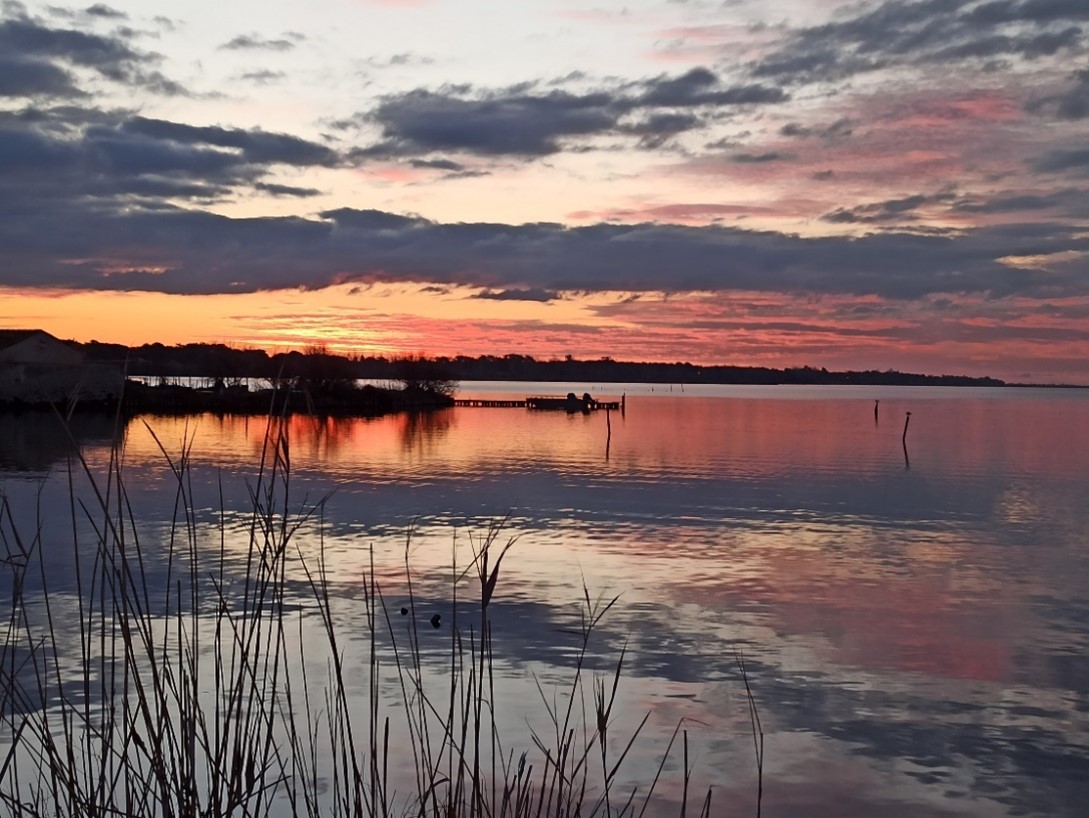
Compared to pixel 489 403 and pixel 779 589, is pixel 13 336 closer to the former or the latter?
pixel 489 403

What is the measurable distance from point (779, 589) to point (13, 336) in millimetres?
60256

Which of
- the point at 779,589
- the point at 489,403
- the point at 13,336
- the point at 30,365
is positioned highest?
the point at 13,336

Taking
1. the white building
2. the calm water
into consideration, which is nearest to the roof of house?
the white building

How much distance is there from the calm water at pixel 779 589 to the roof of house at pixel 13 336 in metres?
25.6

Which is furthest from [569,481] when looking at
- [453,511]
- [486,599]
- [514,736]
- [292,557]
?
[486,599]

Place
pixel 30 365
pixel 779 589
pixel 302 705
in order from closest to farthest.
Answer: pixel 302 705 < pixel 779 589 < pixel 30 365

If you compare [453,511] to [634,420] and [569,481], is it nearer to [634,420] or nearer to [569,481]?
[569,481]

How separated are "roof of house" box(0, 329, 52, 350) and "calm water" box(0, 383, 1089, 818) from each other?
1009 inches

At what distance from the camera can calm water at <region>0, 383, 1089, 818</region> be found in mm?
9023

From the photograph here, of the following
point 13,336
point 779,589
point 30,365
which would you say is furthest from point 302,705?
point 13,336

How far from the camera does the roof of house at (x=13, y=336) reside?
206 feet

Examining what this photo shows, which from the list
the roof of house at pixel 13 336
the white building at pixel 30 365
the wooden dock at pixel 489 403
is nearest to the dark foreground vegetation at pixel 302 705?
the white building at pixel 30 365

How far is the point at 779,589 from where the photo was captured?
15.9m

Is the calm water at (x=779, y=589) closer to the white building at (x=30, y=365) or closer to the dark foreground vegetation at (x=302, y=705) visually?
the dark foreground vegetation at (x=302, y=705)
